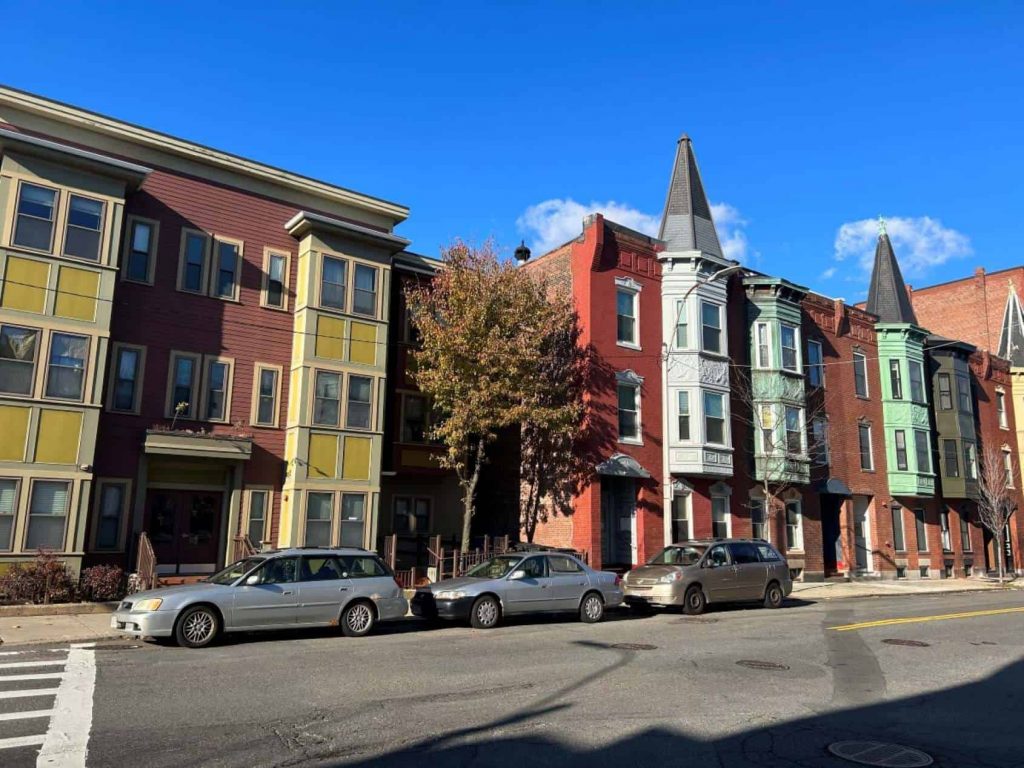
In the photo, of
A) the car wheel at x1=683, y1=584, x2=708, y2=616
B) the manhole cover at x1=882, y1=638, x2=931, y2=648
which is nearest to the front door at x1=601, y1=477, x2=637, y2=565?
the car wheel at x1=683, y1=584, x2=708, y2=616

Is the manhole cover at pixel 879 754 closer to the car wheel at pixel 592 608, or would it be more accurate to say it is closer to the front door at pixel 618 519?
the car wheel at pixel 592 608

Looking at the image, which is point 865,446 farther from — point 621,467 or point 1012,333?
point 1012,333

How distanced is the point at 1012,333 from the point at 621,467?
3473 centimetres

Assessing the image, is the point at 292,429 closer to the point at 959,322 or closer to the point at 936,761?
the point at 936,761

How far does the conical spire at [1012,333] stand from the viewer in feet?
150

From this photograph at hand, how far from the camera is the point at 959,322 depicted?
5362cm

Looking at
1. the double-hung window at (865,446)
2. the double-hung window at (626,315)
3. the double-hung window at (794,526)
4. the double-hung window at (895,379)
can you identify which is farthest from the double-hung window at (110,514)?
the double-hung window at (895,379)

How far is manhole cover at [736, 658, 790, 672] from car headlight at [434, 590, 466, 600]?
5659mm

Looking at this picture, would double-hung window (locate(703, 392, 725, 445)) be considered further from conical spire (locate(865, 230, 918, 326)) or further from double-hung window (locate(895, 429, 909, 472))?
conical spire (locate(865, 230, 918, 326))

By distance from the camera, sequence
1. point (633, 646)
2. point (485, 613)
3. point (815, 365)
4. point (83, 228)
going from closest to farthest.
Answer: point (633, 646)
point (485, 613)
point (83, 228)
point (815, 365)

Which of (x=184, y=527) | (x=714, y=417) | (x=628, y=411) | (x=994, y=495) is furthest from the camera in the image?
(x=994, y=495)

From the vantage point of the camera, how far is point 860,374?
3441 centimetres

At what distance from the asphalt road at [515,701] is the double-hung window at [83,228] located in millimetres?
10461

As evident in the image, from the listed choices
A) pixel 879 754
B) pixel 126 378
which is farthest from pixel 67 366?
pixel 879 754
